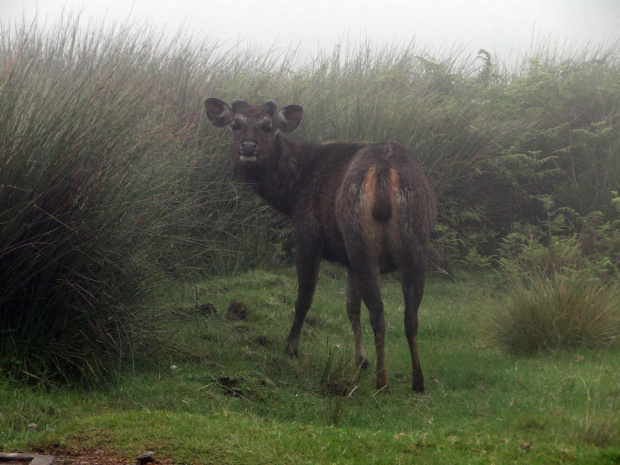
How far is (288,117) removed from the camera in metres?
8.80

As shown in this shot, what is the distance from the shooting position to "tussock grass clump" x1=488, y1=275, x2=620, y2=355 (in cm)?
732

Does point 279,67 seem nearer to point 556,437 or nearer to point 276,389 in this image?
point 276,389

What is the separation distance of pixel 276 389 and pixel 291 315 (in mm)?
2766

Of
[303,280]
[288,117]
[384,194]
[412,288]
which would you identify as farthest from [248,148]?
[412,288]

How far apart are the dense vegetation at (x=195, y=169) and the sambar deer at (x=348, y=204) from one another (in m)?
0.69

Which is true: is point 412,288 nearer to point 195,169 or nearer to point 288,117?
point 288,117

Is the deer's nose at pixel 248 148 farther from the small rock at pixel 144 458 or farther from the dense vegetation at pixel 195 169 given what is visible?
the small rock at pixel 144 458

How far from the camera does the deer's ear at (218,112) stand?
8602 millimetres

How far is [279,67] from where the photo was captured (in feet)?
50.1

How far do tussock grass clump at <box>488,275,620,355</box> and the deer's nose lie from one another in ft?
10.3

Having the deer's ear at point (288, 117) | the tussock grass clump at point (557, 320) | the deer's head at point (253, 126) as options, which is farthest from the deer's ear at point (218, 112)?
the tussock grass clump at point (557, 320)

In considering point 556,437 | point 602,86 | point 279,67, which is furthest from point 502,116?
point 556,437

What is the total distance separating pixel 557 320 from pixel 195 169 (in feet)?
16.4

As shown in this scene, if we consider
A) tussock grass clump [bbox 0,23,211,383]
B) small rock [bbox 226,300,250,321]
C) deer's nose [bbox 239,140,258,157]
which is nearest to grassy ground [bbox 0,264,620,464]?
small rock [bbox 226,300,250,321]
